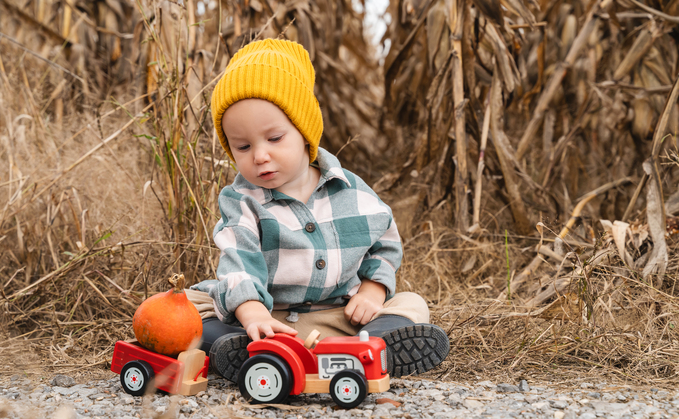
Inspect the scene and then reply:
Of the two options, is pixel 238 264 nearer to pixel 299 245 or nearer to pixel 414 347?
pixel 299 245

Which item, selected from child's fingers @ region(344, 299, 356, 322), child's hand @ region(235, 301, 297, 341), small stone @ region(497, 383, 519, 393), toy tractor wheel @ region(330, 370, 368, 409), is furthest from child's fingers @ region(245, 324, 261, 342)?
small stone @ region(497, 383, 519, 393)

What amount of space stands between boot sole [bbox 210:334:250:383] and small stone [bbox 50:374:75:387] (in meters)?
0.38

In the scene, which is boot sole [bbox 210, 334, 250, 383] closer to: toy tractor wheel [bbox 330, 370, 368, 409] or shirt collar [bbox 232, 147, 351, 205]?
toy tractor wheel [bbox 330, 370, 368, 409]

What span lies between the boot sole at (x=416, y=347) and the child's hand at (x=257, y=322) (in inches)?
10.1

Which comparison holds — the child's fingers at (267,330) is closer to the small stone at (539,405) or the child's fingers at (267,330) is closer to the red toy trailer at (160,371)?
the red toy trailer at (160,371)

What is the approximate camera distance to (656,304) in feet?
6.04

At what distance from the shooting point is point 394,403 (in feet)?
4.37

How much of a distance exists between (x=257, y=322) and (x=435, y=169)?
1.48 metres

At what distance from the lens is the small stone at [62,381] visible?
1.50m

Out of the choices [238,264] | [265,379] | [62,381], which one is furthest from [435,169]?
[62,381]

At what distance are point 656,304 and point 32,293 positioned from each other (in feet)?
6.63

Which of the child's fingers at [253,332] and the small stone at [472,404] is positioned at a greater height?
the child's fingers at [253,332]

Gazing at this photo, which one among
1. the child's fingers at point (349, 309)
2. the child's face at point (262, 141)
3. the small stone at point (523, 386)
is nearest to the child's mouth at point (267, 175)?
the child's face at point (262, 141)

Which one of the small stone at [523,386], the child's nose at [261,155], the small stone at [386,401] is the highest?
the child's nose at [261,155]
